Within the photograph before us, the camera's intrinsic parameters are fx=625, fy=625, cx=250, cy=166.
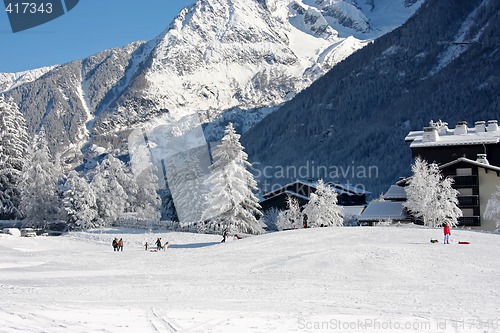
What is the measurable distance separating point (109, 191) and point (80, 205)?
1067 centimetres

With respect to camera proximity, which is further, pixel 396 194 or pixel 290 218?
pixel 290 218

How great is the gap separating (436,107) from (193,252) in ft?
553

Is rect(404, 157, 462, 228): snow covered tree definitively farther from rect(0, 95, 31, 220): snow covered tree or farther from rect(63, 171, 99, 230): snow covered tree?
rect(0, 95, 31, 220): snow covered tree

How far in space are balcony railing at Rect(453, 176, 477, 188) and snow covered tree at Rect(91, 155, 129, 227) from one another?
3589 cm

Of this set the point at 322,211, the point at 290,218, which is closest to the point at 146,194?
the point at 290,218

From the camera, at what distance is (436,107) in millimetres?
194500

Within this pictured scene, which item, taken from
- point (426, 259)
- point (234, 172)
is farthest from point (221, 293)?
point (234, 172)

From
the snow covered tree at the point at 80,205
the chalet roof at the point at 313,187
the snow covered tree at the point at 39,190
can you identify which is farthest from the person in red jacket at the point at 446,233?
the chalet roof at the point at 313,187

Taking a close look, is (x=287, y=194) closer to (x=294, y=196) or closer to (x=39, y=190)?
(x=294, y=196)

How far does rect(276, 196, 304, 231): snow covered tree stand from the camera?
80938mm

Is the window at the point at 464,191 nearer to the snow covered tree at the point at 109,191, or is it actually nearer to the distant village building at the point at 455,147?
the distant village building at the point at 455,147

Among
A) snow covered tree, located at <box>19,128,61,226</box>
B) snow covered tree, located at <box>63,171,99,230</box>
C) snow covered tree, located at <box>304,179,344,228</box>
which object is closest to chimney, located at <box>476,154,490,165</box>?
snow covered tree, located at <box>304,179,344,228</box>

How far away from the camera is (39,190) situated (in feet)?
189

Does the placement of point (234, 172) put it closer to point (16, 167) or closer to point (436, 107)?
point (16, 167)
